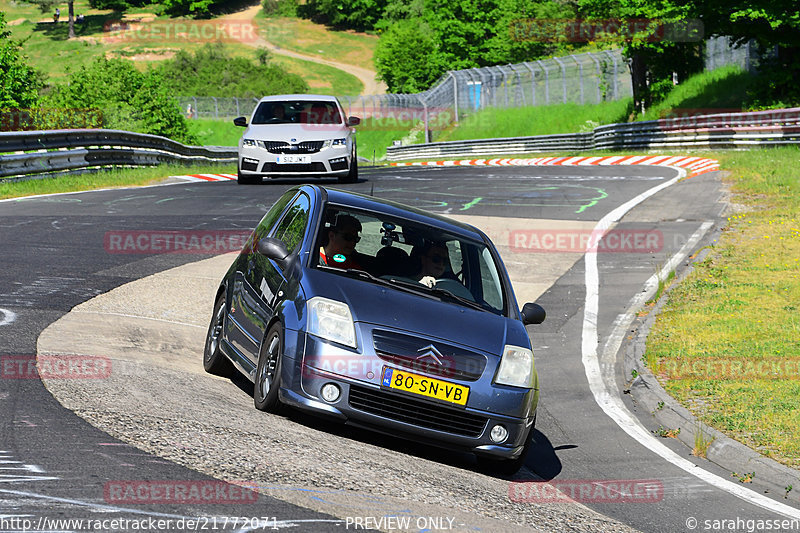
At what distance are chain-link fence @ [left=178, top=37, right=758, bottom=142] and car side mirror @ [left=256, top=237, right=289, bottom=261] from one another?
4330 cm

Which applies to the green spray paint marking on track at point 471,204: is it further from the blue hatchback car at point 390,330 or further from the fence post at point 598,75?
the fence post at point 598,75

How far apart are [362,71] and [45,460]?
126 m

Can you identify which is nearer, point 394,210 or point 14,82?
point 394,210

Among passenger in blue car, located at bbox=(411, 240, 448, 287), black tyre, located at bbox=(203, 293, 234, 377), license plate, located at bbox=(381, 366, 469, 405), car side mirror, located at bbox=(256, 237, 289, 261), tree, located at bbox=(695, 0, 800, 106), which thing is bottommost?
black tyre, located at bbox=(203, 293, 234, 377)

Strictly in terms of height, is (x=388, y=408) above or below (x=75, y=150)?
above

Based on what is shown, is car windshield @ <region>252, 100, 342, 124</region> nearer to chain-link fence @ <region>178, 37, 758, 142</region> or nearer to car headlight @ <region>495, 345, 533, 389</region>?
car headlight @ <region>495, 345, 533, 389</region>

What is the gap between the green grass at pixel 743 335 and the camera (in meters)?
8.62

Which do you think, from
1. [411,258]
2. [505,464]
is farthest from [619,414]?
[411,258]

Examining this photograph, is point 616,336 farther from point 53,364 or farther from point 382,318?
point 53,364

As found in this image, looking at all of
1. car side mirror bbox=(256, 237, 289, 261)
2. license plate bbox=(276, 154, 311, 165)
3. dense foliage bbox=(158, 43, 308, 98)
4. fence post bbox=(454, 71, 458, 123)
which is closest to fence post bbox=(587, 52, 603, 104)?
fence post bbox=(454, 71, 458, 123)

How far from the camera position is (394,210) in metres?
8.30

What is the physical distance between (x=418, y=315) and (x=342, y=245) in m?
1.10

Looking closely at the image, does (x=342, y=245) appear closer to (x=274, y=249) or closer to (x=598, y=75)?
(x=274, y=249)

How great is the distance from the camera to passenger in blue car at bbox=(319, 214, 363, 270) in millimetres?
7680
